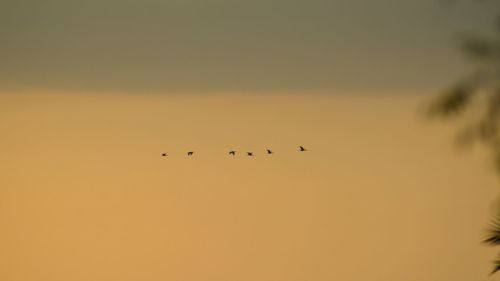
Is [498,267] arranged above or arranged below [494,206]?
below

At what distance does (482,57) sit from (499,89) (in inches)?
8.7

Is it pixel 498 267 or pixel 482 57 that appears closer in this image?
pixel 482 57

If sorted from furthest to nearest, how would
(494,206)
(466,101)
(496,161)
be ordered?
(494,206), (496,161), (466,101)

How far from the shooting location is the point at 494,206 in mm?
2697

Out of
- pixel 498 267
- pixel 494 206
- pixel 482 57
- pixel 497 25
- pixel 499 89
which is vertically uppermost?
pixel 497 25

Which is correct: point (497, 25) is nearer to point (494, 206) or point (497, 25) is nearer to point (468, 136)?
point (468, 136)

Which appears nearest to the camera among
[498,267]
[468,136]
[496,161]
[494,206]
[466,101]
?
[466,101]

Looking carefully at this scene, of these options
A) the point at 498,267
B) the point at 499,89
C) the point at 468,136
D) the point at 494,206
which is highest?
the point at 499,89

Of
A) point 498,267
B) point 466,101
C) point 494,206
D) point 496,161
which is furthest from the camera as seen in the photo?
point 498,267

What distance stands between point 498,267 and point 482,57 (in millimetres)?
2103

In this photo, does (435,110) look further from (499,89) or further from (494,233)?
(494,233)

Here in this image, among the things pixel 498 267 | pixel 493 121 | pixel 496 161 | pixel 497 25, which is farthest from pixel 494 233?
pixel 497 25

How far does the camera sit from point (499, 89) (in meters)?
2.11

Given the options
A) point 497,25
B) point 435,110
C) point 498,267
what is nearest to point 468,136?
point 435,110
